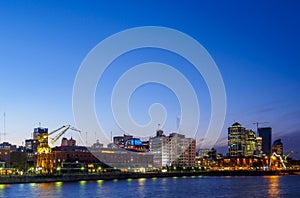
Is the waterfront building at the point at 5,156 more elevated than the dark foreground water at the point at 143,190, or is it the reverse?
the waterfront building at the point at 5,156

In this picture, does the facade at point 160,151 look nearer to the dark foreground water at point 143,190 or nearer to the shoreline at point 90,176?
the shoreline at point 90,176

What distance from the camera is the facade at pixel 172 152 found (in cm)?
18900

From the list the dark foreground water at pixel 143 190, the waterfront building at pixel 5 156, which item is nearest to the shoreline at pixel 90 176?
the dark foreground water at pixel 143 190

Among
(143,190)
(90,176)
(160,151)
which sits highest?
(160,151)

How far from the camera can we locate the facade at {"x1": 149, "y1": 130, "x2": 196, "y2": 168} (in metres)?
189

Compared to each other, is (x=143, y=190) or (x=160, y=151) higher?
(x=160, y=151)

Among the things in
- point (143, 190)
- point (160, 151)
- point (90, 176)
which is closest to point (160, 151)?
point (160, 151)

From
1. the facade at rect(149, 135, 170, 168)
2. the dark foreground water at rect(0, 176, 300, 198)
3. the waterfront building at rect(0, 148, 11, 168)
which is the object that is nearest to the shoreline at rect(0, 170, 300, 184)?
the dark foreground water at rect(0, 176, 300, 198)

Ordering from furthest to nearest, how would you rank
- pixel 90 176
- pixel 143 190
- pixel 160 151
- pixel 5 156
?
pixel 160 151 → pixel 5 156 → pixel 90 176 → pixel 143 190

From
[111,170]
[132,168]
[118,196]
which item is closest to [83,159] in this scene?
[111,170]

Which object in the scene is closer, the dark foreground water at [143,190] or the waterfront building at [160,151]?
the dark foreground water at [143,190]

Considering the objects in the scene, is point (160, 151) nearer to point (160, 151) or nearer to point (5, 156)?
point (160, 151)

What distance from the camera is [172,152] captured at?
7692 inches

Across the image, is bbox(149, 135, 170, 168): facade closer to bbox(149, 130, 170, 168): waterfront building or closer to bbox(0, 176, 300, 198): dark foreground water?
bbox(149, 130, 170, 168): waterfront building
